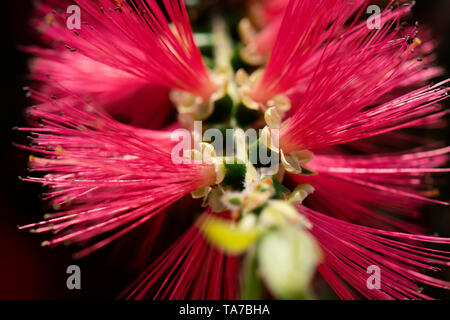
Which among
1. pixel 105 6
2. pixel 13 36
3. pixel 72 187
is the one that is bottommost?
pixel 72 187

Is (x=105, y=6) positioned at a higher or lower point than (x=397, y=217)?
higher

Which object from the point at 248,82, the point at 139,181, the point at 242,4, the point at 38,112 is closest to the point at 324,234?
the point at 139,181

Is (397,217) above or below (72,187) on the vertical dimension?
below

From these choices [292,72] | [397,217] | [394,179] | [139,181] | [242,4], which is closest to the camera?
[139,181]

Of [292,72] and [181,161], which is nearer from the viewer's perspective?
[181,161]

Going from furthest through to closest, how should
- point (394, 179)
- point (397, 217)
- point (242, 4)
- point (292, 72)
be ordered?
point (242, 4) → point (397, 217) → point (394, 179) → point (292, 72)

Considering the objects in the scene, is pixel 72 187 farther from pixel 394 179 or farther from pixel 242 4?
pixel 242 4

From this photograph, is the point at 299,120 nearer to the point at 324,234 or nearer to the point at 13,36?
the point at 324,234

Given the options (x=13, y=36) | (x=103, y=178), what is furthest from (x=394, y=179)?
(x=13, y=36)

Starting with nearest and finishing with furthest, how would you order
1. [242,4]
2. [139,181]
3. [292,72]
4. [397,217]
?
[139,181]
[292,72]
[397,217]
[242,4]
